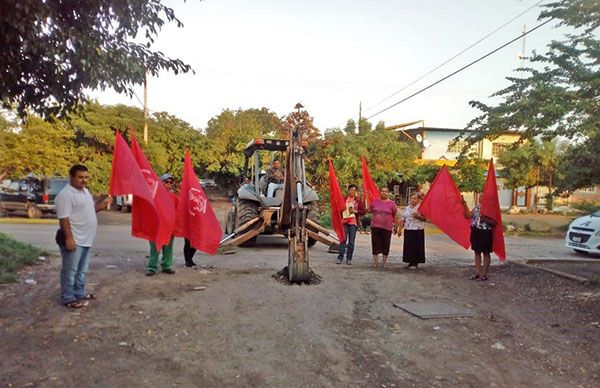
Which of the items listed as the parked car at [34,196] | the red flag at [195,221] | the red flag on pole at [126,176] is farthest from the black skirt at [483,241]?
the parked car at [34,196]

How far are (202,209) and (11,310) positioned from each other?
3.38m

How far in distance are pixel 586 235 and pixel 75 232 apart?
41.9 ft

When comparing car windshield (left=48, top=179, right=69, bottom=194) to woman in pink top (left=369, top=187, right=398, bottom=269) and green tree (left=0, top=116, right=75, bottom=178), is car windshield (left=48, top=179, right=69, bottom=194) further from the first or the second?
woman in pink top (left=369, top=187, right=398, bottom=269)

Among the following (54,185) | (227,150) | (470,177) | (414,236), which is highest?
(227,150)

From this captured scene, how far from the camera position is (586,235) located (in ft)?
43.7

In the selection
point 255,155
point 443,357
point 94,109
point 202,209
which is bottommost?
point 443,357

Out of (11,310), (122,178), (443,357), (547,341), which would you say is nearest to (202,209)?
(122,178)

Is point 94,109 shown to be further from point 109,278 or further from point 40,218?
point 109,278

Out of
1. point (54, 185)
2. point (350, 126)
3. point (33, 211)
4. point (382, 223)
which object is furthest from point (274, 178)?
A: point (350, 126)

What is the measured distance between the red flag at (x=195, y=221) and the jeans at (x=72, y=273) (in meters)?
2.39

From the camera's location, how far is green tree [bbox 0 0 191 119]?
492cm

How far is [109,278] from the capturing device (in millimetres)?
7801

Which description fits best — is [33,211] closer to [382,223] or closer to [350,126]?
[350,126]

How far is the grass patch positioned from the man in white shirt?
183cm
